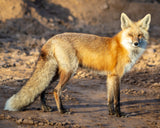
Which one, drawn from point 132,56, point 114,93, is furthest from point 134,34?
point 114,93

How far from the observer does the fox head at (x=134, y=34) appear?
5469mm

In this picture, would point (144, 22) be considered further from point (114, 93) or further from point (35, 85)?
point (35, 85)

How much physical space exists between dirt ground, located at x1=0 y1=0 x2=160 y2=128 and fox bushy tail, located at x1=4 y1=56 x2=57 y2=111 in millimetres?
192

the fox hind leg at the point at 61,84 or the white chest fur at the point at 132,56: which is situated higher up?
the white chest fur at the point at 132,56

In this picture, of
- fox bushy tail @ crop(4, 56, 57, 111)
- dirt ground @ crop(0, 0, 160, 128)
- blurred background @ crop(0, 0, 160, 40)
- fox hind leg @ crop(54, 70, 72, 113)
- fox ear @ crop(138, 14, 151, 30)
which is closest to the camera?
fox bushy tail @ crop(4, 56, 57, 111)

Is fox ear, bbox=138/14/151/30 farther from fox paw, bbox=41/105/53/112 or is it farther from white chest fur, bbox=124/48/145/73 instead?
fox paw, bbox=41/105/53/112

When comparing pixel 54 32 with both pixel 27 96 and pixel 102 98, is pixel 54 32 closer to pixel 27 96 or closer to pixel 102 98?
pixel 102 98

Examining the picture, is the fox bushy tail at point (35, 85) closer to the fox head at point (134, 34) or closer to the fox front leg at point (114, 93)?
the fox front leg at point (114, 93)

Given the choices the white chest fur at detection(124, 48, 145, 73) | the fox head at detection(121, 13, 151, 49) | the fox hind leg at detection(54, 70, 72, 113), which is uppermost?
the fox head at detection(121, 13, 151, 49)

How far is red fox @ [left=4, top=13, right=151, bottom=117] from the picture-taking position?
5.06 metres

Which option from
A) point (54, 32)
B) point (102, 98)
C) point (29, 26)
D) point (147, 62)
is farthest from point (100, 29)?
point (102, 98)

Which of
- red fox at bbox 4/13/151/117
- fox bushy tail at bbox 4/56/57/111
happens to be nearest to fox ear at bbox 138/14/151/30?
red fox at bbox 4/13/151/117

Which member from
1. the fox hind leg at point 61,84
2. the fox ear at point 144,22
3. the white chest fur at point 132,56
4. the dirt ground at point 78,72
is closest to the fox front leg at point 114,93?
the dirt ground at point 78,72

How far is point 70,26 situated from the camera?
13.6 m
